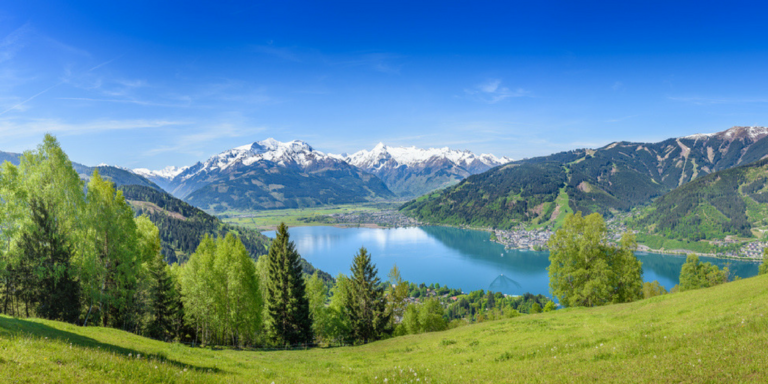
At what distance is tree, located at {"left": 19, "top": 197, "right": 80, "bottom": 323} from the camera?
2270cm

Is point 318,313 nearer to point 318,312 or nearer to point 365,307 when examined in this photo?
point 318,312

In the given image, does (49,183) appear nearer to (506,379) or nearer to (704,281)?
(506,379)

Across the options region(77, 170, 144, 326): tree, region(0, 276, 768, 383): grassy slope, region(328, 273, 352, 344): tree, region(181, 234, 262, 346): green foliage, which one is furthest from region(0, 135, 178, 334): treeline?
region(328, 273, 352, 344): tree

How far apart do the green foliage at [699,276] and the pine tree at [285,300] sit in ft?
199

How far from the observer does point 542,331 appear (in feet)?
68.0

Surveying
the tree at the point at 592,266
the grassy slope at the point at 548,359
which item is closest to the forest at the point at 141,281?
the grassy slope at the point at 548,359

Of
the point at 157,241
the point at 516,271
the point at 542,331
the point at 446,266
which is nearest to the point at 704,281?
the point at 542,331

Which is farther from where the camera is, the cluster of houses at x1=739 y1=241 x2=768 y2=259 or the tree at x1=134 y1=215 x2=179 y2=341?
the cluster of houses at x1=739 y1=241 x2=768 y2=259

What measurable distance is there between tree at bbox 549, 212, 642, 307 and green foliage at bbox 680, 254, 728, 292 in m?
29.3

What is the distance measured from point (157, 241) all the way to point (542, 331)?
38.4 meters

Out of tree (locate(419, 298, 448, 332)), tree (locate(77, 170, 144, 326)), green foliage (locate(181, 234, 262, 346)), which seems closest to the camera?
tree (locate(77, 170, 144, 326))

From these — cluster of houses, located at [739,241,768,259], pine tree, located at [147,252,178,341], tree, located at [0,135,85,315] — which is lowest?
cluster of houses, located at [739,241,768,259]

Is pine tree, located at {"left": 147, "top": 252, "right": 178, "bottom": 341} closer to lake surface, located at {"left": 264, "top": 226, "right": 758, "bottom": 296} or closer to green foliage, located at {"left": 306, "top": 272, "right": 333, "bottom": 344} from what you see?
green foliage, located at {"left": 306, "top": 272, "right": 333, "bottom": 344}

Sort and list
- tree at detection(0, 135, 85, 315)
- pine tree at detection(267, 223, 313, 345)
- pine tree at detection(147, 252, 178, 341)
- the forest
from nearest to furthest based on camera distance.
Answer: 1. tree at detection(0, 135, 85, 315)
2. the forest
3. pine tree at detection(147, 252, 178, 341)
4. pine tree at detection(267, 223, 313, 345)
